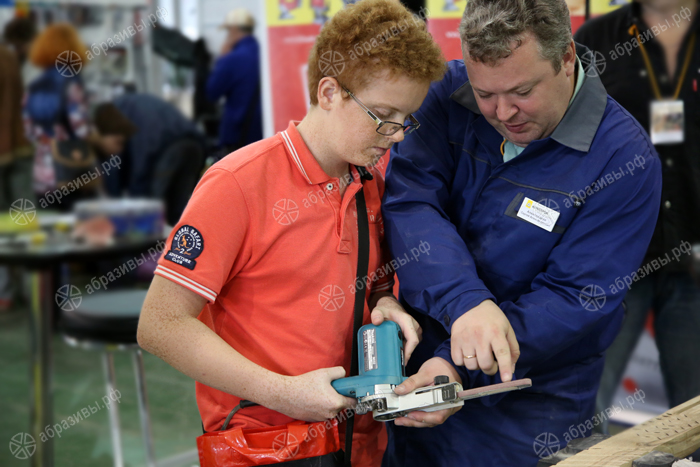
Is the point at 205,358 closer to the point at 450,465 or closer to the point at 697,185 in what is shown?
the point at 450,465

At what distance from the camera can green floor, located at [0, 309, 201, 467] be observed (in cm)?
376

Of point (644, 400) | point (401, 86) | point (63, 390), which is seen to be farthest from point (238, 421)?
point (63, 390)

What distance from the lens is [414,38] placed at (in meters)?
1.47

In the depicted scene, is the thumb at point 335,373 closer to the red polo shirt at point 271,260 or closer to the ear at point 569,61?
the red polo shirt at point 271,260

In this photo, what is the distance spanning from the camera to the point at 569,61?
1.56 metres

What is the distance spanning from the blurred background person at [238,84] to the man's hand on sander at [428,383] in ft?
11.3

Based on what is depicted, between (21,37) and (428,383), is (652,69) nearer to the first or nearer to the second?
(428,383)

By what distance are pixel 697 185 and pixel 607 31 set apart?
752 mm

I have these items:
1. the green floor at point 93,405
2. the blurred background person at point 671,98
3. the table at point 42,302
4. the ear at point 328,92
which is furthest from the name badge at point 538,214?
the green floor at point 93,405

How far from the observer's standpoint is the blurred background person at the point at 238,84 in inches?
193

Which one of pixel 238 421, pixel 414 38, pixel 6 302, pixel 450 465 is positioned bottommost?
pixel 6 302

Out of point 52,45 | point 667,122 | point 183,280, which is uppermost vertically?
point 52,45

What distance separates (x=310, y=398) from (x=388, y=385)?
0.58 ft

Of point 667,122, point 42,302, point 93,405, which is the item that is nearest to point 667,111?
point 667,122
